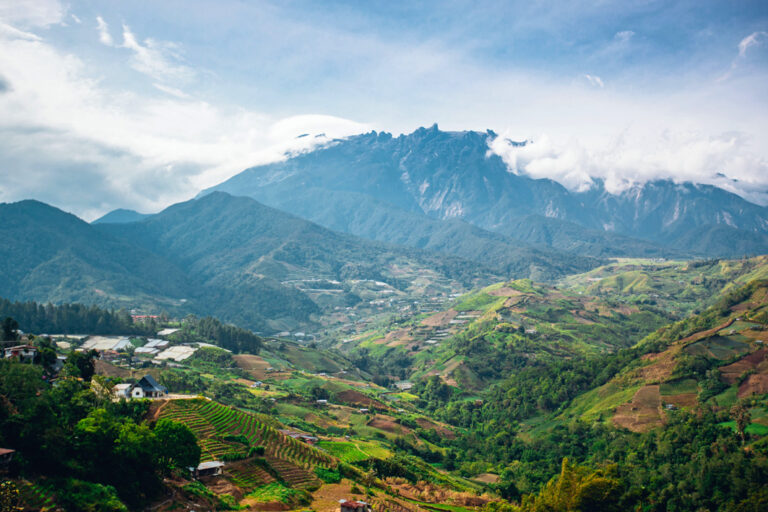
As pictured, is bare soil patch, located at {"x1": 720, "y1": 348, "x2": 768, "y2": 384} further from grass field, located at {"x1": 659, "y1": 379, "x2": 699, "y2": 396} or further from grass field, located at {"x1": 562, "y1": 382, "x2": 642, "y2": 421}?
grass field, located at {"x1": 562, "y1": 382, "x2": 642, "y2": 421}

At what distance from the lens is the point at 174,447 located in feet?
133

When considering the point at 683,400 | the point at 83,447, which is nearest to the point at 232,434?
the point at 83,447

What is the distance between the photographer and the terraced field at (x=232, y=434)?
2004 inches

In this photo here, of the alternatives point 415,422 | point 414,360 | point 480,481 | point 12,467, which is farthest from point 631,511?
point 414,360

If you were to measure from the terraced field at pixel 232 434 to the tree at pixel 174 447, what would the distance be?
20.4 feet

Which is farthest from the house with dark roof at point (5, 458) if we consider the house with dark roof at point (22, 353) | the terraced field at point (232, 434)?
the house with dark roof at point (22, 353)

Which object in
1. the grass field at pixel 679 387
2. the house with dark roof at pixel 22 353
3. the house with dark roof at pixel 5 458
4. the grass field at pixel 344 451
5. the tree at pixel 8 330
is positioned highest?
the tree at pixel 8 330

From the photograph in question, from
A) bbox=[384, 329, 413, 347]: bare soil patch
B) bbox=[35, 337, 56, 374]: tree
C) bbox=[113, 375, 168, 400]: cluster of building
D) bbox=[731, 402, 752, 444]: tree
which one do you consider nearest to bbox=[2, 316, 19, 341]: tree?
bbox=[35, 337, 56, 374]: tree

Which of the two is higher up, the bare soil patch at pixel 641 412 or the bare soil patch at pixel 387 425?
the bare soil patch at pixel 641 412

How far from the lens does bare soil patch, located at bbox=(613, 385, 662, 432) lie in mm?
77519

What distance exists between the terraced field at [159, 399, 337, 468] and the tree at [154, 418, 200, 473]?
620cm

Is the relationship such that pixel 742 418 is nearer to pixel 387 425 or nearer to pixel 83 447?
pixel 387 425

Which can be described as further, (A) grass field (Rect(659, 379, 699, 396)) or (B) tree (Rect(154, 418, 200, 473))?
(A) grass field (Rect(659, 379, 699, 396))

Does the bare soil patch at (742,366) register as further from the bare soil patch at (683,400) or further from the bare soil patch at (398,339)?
the bare soil patch at (398,339)
